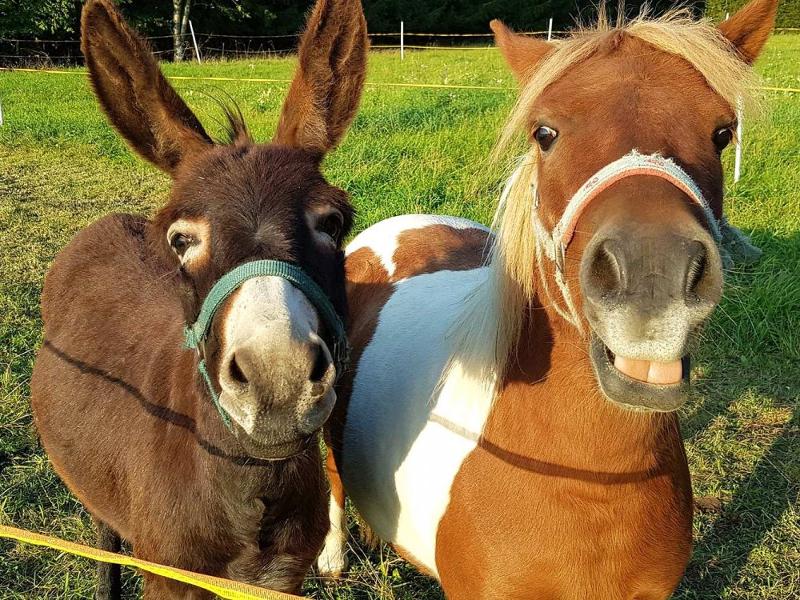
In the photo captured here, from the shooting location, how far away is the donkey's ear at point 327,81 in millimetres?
2045

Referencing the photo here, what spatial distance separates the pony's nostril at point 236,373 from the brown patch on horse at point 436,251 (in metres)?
1.78

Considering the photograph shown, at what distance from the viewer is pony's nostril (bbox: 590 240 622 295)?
4.42 ft

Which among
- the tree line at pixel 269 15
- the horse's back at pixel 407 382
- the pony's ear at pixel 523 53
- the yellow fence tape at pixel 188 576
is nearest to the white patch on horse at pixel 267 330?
the yellow fence tape at pixel 188 576

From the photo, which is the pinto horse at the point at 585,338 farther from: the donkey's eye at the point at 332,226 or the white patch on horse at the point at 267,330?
the white patch on horse at the point at 267,330

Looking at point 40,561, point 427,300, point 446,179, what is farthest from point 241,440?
point 446,179

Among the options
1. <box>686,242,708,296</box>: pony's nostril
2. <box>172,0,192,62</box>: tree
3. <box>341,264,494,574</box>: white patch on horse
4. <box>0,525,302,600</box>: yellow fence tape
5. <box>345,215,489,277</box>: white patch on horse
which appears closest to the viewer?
<box>686,242,708,296</box>: pony's nostril

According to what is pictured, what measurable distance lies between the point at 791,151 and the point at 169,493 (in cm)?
837

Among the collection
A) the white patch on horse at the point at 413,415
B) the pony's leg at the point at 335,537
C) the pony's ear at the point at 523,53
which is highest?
the pony's ear at the point at 523,53

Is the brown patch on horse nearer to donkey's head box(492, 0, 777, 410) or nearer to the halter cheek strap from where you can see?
donkey's head box(492, 0, 777, 410)

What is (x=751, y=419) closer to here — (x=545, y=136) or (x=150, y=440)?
(x=545, y=136)

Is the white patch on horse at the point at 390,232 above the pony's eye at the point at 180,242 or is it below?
below

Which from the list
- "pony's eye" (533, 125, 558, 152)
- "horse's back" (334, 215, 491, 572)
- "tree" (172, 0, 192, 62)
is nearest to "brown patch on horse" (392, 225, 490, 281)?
"horse's back" (334, 215, 491, 572)

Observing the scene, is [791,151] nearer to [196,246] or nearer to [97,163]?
[196,246]

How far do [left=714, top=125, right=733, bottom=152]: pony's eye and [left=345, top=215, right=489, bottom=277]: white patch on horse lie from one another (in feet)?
6.36
